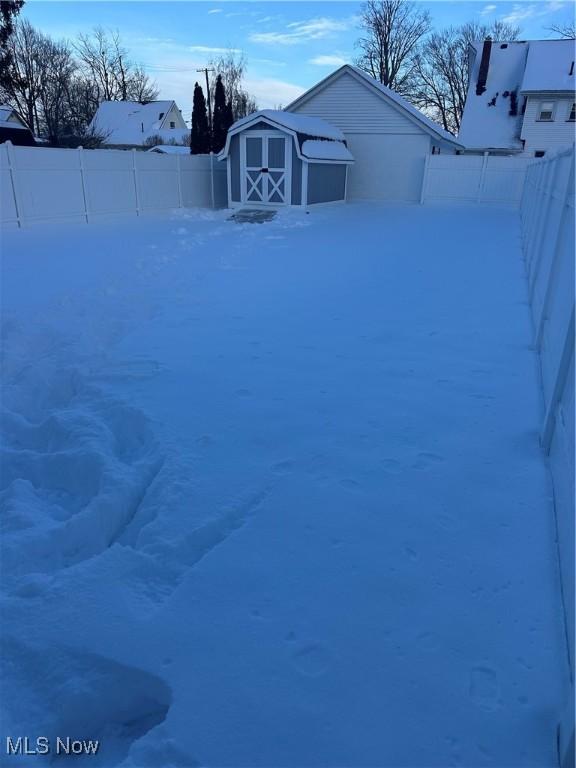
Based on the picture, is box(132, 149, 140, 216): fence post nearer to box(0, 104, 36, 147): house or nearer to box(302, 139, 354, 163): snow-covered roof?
box(302, 139, 354, 163): snow-covered roof

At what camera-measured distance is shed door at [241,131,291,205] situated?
16.2 m

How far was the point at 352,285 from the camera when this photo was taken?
7668 millimetres

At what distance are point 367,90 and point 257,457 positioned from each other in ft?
65.0

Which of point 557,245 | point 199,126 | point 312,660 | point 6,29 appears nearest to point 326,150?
point 199,126

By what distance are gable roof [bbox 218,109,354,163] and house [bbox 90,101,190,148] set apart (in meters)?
27.5

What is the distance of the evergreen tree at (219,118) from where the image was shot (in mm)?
25484

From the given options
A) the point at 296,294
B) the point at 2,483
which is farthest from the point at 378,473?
the point at 296,294

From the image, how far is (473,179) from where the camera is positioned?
60.8ft

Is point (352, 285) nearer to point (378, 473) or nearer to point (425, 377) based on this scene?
point (425, 377)

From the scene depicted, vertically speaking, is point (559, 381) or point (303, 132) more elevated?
point (303, 132)

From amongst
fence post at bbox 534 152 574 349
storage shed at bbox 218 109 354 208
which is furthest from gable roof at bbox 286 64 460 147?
fence post at bbox 534 152 574 349

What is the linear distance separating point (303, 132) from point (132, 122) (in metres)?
31.9

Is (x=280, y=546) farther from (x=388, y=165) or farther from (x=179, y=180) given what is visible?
(x=388, y=165)

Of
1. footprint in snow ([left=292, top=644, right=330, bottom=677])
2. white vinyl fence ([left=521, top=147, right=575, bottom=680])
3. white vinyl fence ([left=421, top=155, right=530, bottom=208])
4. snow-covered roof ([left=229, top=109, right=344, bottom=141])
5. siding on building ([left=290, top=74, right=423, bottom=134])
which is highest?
siding on building ([left=290, top=74, right=423, bottom=134])
